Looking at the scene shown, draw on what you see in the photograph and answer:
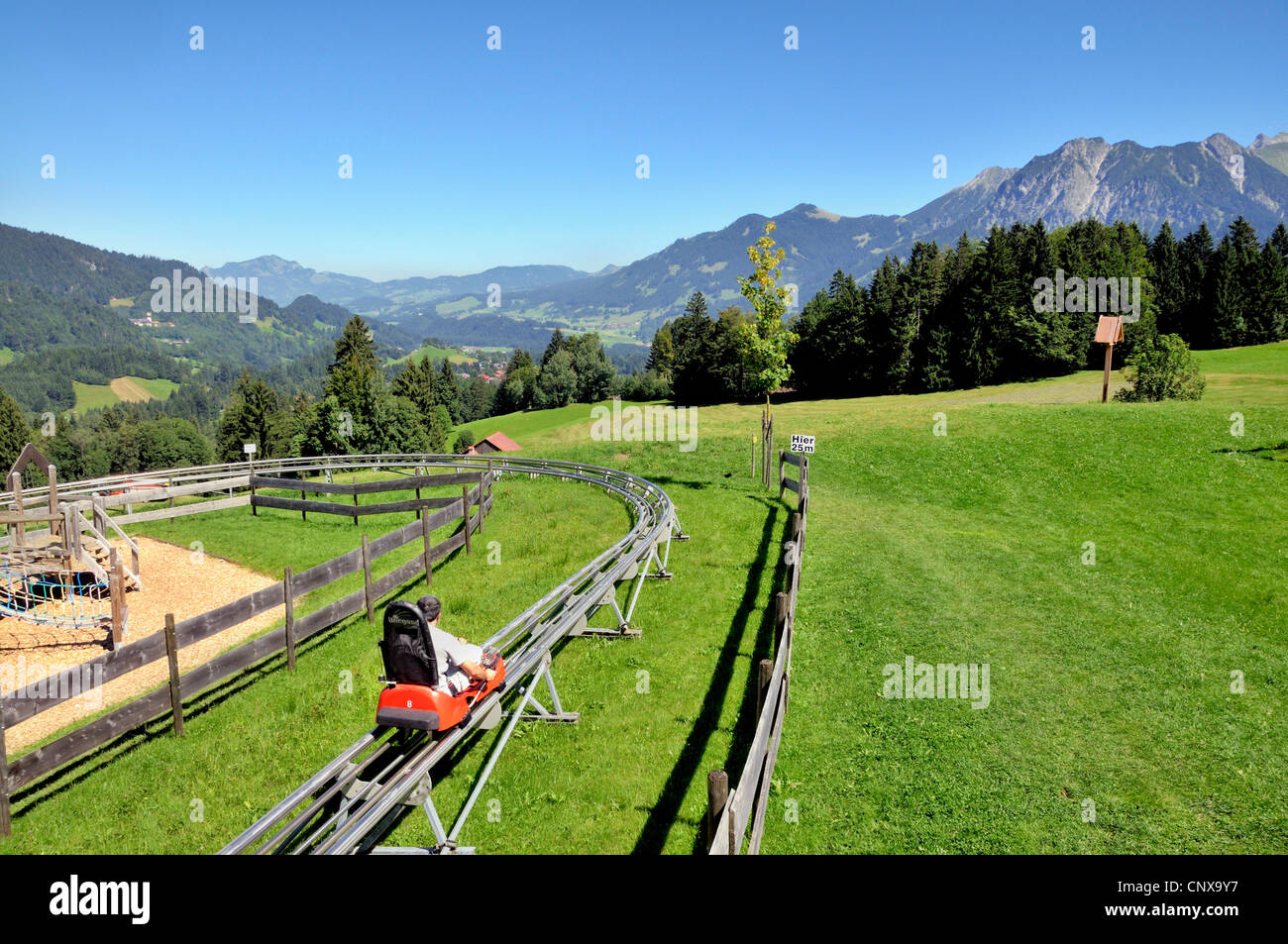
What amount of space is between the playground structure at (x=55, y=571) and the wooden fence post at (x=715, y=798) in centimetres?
1622

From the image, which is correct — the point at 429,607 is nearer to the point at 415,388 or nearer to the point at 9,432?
the point at 415,388

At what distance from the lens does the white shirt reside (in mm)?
8070

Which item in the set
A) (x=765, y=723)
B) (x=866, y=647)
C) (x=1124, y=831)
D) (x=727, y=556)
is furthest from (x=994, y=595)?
(x=765, y=723)

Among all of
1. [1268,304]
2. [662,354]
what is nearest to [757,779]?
[1268,304]

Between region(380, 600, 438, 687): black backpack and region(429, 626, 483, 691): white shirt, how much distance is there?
9 cm

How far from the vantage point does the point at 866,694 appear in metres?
11.4

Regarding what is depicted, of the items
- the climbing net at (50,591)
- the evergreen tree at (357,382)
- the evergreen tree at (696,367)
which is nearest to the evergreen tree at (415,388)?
the evergreen tree at (357,382)

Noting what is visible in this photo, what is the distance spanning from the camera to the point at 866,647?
13.2 metres

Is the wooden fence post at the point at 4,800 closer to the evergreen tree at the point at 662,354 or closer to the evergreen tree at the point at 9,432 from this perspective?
the evergreen tree at the point at 9,432

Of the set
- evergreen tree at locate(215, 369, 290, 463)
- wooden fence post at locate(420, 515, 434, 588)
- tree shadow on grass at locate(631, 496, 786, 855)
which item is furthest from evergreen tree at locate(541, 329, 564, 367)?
Result: tree shadow on grass at locate(631, 496, 786, 855)

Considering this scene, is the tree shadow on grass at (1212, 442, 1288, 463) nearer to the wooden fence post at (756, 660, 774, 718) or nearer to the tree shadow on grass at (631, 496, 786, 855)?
the tree shadow on grass at (631, 496, 786, 855)

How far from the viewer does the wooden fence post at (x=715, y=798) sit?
5441mm
